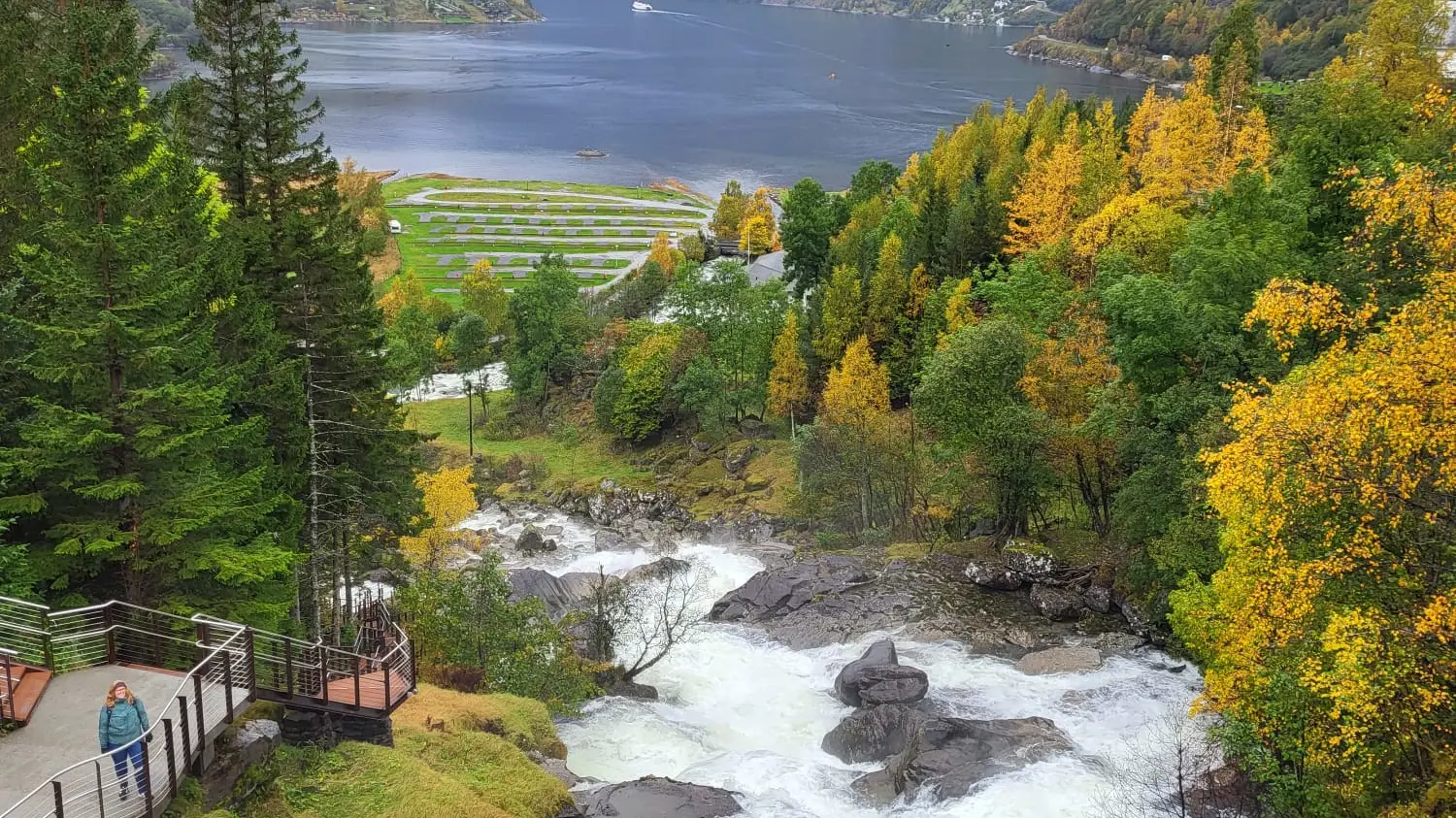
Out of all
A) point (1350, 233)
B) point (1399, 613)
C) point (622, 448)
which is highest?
point (1350, 233)

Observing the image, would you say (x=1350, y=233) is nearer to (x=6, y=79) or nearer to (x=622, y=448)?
(x=6, y=79)

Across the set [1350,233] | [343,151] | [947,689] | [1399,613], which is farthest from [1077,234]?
[343,151]

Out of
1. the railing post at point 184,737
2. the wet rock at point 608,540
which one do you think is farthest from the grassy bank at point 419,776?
the wet rock at point 608,540

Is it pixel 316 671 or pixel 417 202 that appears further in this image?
pixel 417 202

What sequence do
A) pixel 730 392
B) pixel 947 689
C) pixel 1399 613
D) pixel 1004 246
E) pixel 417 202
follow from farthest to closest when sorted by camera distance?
pixel 417 202 → pixel 730 392 → pixel 1004 246 → pixel 947 689 → pixel 1399 613

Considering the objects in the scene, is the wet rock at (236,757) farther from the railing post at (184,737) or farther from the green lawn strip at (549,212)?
the green lawn strip at (549,212)

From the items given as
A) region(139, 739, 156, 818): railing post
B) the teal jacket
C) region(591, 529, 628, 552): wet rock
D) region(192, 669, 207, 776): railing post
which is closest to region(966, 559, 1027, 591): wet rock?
region(591, 529, 628, 552): wet rock

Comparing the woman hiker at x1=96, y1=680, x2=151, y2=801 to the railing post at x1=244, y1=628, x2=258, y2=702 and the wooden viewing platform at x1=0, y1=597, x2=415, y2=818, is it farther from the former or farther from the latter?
the railing post at x1=244, y1=628, x2=258, y2=702
